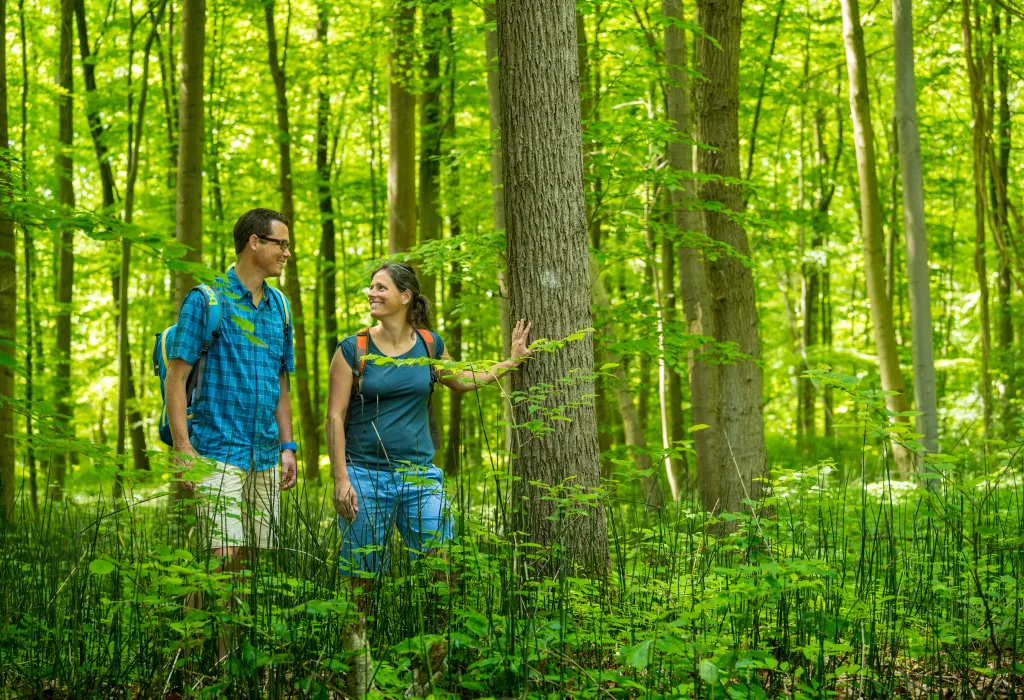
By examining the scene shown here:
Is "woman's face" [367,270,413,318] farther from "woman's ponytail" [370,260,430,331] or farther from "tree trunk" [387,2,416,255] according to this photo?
"tree trunk" [387,2,416,255]

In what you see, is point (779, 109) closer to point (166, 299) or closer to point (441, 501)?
point (166, 299)

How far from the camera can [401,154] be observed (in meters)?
8.03

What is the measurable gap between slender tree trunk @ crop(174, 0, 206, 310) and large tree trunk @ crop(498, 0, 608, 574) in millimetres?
3881

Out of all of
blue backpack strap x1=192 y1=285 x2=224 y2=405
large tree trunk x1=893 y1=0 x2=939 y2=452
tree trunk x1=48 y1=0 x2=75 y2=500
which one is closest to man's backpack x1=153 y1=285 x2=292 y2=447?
blue backpack strap x1=192 y1=285 x2=224 y2=405

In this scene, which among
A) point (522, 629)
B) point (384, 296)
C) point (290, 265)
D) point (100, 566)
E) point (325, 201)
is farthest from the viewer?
point (325, 201)

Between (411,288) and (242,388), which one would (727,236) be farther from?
(242,388)

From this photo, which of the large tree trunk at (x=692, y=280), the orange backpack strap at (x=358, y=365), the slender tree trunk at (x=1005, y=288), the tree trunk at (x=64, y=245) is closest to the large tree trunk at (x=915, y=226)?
the slender tree trunk at (x=1005, y=288)

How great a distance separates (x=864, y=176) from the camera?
→ 955cm

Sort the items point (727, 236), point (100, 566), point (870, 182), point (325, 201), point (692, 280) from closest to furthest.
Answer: point (100, 566)
point (727, 236)
point (692, 280)
point (870, 182)
point (325, 201)

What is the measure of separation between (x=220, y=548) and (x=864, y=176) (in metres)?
8.32

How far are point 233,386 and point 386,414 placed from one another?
0.68 m

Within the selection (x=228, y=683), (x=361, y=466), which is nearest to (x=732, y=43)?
(x=361, y=466)

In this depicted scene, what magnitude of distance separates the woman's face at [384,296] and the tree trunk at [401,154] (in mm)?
3616

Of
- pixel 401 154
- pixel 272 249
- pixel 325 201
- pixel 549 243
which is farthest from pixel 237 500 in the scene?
pixel 325 201
